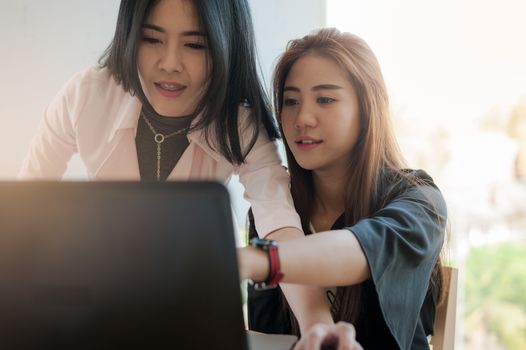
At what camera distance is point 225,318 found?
0.49m

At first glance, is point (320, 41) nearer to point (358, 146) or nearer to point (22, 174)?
point (358, 146)

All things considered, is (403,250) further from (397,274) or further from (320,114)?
(320,114)

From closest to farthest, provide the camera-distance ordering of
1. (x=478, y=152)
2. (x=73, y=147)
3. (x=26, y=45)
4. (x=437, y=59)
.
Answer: (x=73, y=147)
(x=26, y=45)
(x=437, y=59)
(x=478, y=152)

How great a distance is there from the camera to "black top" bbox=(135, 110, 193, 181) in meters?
1.22

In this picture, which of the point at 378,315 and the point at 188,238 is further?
the point at 378,315

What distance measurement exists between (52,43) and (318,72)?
0.98m

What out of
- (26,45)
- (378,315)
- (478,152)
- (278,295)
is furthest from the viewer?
(478,152)

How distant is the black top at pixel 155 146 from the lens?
1224 mm

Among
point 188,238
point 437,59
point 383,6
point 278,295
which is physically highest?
point 383,6

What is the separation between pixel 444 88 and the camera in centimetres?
249

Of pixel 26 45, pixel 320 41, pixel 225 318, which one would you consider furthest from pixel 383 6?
pixel 225 318

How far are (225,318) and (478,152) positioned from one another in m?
2.42

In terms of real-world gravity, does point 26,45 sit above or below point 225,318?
above

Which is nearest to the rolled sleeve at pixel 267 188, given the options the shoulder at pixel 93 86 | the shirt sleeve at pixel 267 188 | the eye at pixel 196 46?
the shirt sleeve at pixel 267 188
